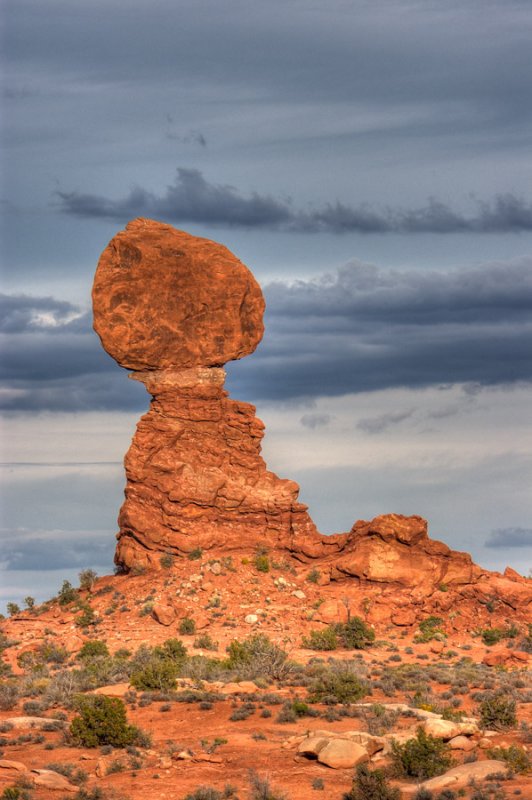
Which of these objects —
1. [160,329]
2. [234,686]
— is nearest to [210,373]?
[160,329]

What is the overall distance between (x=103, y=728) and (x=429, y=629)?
2522 centimetres

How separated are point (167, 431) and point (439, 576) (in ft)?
47.7

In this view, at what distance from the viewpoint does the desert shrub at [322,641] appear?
51031 millimetres

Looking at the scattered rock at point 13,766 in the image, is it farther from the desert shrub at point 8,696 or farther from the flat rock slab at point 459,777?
the flat rock slab at point 459,777

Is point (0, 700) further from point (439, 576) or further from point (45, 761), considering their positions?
Answer: point (439, 576)

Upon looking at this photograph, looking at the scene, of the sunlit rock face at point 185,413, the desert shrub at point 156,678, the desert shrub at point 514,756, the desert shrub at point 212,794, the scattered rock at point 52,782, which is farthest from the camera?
the sunlit rock face at point 185,413

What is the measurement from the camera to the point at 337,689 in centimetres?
3716

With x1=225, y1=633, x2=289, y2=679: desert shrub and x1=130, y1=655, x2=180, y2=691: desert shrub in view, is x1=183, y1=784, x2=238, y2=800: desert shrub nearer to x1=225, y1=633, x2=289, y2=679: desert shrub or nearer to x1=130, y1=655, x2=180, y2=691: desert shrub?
x1=130, y1=655, x2=180, y2=691: desert shrub

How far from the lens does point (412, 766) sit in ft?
95.3

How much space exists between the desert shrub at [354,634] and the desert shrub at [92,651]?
1023cm

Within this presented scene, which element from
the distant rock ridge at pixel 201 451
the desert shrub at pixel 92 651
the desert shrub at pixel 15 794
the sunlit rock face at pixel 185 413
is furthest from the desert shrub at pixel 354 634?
the desert shrub at pixel 15 794

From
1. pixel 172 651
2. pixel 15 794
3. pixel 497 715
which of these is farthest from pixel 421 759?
pixel 172 651

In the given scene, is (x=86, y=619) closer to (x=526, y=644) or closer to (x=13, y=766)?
(x=526, y=644)

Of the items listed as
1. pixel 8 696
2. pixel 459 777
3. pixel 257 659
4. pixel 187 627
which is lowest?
pixel 459 777
